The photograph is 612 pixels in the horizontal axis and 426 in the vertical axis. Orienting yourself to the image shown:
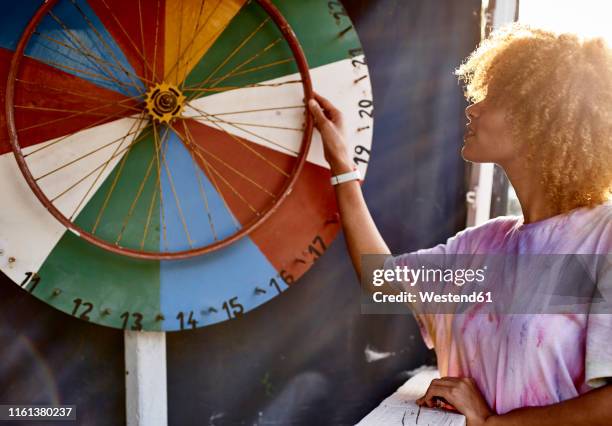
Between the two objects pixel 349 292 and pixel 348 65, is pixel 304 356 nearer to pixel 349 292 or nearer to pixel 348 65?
pixel 349 292

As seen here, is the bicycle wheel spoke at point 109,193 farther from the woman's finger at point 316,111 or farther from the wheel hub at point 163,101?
the woman's finger at point 316,111

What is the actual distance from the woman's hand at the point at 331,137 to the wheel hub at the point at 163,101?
1.09 feet

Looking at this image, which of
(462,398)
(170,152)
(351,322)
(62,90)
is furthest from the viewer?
(351,322)

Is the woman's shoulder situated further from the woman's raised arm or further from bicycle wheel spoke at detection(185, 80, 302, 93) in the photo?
bicycle wheel spoke at detection(185, 80, 302, 93)

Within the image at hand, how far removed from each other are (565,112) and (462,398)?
56 centimetres

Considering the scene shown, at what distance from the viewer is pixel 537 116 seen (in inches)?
45.9

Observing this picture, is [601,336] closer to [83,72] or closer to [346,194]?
[346,194]

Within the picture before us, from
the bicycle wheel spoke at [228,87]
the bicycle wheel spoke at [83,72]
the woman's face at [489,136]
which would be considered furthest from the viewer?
the bicycle wheel spoke at [228,87]

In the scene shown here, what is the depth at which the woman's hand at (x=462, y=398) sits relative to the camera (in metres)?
1.11

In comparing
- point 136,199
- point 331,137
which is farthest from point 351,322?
point 136,199

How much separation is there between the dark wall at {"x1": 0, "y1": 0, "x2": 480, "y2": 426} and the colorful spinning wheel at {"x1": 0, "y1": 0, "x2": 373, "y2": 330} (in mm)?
250

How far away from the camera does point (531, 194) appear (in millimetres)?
1216

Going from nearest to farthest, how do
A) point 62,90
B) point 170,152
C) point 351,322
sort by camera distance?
point 62,90 → point 170,152 → point 351,322

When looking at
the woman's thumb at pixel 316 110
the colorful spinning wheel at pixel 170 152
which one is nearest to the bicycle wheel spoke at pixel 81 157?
the colorful spinning wheel at pixel 170 152
